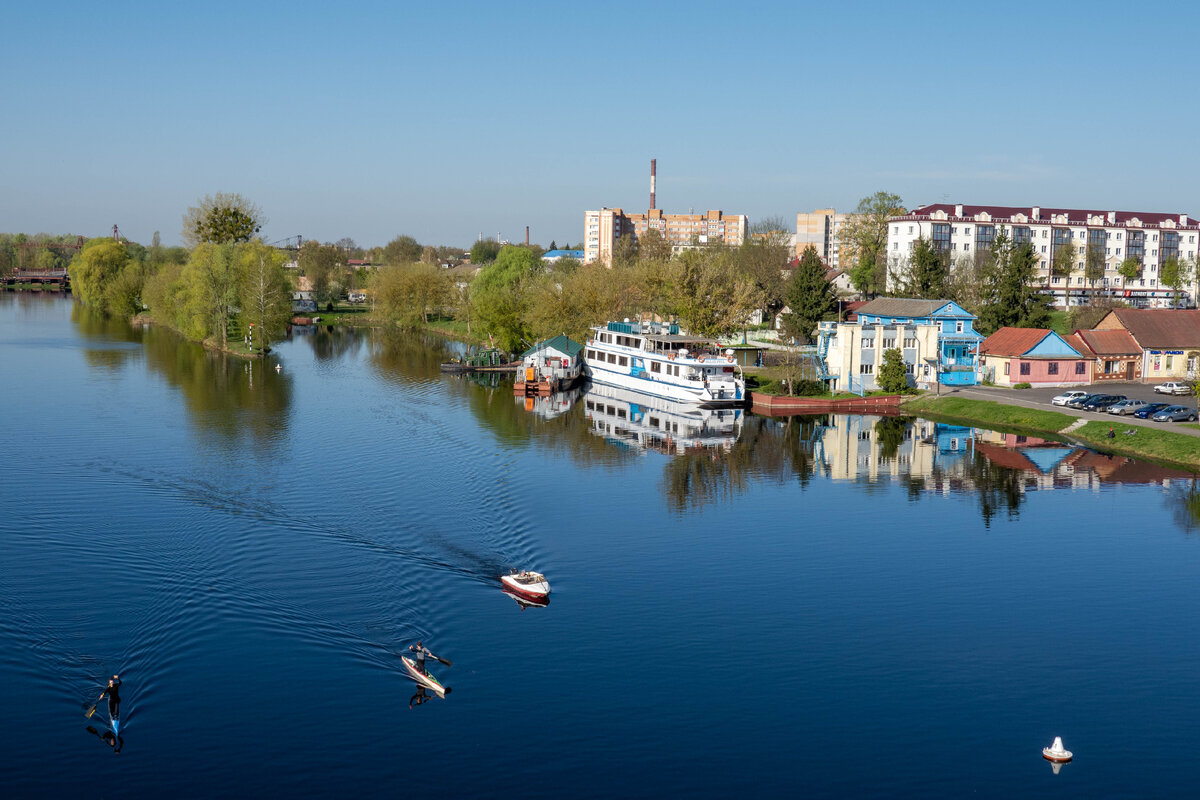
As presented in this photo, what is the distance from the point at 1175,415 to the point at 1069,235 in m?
85.9

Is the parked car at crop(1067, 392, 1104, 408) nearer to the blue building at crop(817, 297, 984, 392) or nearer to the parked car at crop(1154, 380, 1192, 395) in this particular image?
the parked car at crop(1154, 380, 1192, 395)

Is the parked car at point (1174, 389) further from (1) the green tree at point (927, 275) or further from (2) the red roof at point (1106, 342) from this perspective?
(1) the green tree at point (927, 275)

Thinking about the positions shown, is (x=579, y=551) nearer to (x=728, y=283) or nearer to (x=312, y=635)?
(x=312, y=635)

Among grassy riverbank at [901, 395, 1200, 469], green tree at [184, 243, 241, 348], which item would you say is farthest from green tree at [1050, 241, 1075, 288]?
green tree at [184, 243, 241, 348]

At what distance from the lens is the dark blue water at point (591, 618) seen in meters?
20.9

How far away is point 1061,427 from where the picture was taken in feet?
192

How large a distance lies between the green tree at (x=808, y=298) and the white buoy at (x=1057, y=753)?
71662 mm

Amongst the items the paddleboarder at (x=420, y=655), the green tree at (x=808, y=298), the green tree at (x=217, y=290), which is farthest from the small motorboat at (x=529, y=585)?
the green tree at (x=217, y=290)

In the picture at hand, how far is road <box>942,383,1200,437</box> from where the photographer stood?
56.1m

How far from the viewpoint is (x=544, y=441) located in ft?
180

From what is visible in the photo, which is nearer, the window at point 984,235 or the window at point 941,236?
the window at point 941,236

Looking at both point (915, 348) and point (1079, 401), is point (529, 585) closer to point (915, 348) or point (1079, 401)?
point (1079, 401)

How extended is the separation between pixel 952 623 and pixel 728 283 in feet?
205

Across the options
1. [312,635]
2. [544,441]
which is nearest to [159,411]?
[544,441]
